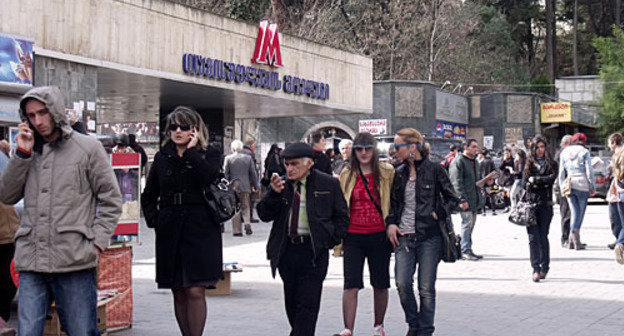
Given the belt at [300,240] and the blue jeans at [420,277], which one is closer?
the belt at [300,240]

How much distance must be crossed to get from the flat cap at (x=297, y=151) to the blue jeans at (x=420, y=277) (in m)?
1.28

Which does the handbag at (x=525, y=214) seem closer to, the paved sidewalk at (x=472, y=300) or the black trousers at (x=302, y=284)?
the paved sidewalk at (x=472, y=300)

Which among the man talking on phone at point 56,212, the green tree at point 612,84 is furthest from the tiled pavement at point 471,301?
the green tree at point 612,84

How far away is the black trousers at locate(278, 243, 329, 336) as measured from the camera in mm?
6469

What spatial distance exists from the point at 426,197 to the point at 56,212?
137 inches

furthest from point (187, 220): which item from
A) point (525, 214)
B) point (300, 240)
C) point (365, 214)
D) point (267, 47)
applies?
point (267, 47)

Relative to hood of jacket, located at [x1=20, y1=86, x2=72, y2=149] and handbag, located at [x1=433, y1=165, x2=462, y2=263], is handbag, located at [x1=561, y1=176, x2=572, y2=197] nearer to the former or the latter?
handbag, located at [x1=433, y1=165, x2=462, y2=263]

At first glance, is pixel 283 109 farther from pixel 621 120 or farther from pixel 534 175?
pixel 621 120

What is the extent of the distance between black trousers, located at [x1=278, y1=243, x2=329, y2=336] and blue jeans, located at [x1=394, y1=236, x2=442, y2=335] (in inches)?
38.1

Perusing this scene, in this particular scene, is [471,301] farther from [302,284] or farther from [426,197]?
[302,284]

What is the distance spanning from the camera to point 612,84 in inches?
2188

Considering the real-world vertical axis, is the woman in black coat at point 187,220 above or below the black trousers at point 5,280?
above

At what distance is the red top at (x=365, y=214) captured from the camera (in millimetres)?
7480

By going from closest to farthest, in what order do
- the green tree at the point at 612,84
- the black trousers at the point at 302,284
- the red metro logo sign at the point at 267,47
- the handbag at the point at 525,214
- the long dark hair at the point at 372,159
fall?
the black trousers at the point at 302,284 → the long dark hair at the point at 372,159 → the handbag at the point at 525,214 → the red metro logo sign at the point at 267,47 → the green tree at the point at 612,84
